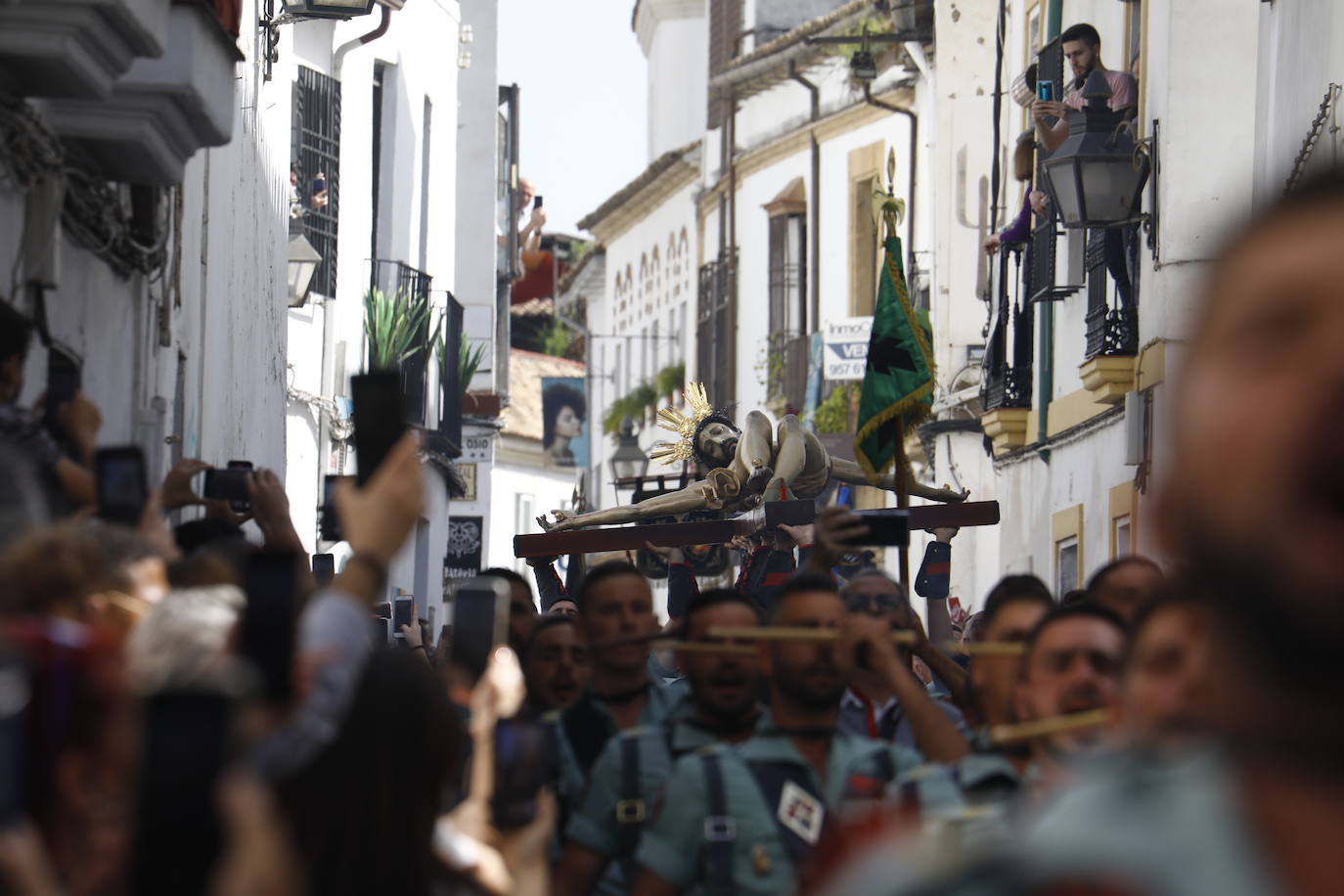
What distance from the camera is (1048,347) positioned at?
19984 mm

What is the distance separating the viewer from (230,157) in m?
15.4

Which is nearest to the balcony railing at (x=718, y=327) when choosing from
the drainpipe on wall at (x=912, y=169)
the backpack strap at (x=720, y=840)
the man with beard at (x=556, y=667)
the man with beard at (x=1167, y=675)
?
the drainpipe on wall at (x=912, y=169)

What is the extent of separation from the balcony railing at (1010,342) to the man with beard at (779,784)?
46.9 ft

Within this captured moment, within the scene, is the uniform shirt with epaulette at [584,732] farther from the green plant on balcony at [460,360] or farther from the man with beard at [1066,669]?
the green plant on balcony at [460,360]

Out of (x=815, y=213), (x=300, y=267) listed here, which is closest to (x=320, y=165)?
(x=300, y=267)

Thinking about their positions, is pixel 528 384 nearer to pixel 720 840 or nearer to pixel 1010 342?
pixel 1010 342

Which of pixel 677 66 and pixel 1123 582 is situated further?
pixel 677 66

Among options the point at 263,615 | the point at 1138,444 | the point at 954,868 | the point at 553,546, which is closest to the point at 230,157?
the point at 553,546

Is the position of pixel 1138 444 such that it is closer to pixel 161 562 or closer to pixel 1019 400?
pixel 1019 400

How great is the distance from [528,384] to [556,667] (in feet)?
181

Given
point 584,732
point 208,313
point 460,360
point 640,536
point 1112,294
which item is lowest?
point 584,732

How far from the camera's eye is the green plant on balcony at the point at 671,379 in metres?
45.6

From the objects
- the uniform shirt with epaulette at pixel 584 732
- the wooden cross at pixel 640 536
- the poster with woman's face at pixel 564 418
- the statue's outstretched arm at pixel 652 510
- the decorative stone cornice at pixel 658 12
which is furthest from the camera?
the poster with woman's face at pixel 564 418

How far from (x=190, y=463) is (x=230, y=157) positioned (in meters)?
8.62
